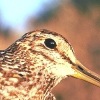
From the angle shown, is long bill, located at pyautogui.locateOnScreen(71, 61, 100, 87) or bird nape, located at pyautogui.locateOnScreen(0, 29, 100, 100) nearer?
bird nape, located at pyautogui.locateOnScreen(0, 29, 100, 100)

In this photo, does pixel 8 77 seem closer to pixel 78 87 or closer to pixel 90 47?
pixel 78 87

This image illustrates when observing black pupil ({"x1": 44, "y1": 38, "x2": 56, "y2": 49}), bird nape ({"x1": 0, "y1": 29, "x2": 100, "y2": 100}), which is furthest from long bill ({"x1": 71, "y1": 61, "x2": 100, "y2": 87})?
black pupil ({"x1": 44, "y1": 38, "x2": 56, "y2": 49})

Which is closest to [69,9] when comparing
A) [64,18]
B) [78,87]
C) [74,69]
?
[64,18]

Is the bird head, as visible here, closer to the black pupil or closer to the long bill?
the black pupil

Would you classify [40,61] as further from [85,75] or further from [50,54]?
[85,75]

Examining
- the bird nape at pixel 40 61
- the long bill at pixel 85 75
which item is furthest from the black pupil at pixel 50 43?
the long bill at pixel 85 75

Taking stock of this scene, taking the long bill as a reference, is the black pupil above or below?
above

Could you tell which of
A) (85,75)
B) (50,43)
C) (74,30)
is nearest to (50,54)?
(50,43)

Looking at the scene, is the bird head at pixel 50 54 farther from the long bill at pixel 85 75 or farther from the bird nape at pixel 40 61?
the long bill at pixel 85 75

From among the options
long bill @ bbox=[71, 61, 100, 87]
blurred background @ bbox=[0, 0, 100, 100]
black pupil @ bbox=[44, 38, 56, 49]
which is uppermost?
blurred background @ bbox=[0, 0, 100, 100]

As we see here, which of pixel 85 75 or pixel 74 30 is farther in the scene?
pixel 74 30

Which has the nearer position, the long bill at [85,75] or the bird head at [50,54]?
the bird head at [50,54]
